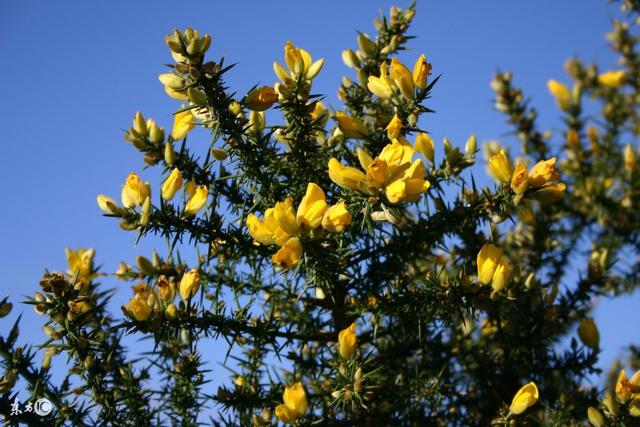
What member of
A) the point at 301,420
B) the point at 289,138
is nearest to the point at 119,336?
the point at 301,420

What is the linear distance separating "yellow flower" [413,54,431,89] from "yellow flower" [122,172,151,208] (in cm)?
74

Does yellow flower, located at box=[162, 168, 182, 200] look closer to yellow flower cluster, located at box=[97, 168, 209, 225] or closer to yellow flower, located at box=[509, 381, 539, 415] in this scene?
yellow flower cluster, located at box=[97, 168, 209, 225]

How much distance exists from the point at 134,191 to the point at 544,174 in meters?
1.00

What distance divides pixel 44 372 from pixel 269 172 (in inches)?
31.5

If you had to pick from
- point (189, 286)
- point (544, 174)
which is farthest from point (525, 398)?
point (189, 286)

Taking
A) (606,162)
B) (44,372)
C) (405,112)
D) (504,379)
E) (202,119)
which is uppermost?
(606,162)

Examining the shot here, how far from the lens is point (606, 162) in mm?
3244

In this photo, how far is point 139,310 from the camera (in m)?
1.37

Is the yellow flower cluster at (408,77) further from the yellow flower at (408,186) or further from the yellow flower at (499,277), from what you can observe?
the yellow flower at (499,277)

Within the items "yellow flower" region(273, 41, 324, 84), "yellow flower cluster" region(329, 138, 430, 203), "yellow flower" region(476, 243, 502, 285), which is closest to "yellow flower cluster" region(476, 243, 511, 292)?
"yellow flower" region(476, 243, 502, 285)

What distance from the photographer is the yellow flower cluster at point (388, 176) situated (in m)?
1.25

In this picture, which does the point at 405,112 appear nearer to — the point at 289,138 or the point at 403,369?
the point at 289,138

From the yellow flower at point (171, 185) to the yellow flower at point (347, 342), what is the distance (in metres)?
0.55

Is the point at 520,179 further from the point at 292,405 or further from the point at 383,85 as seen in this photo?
the point at 292,405
